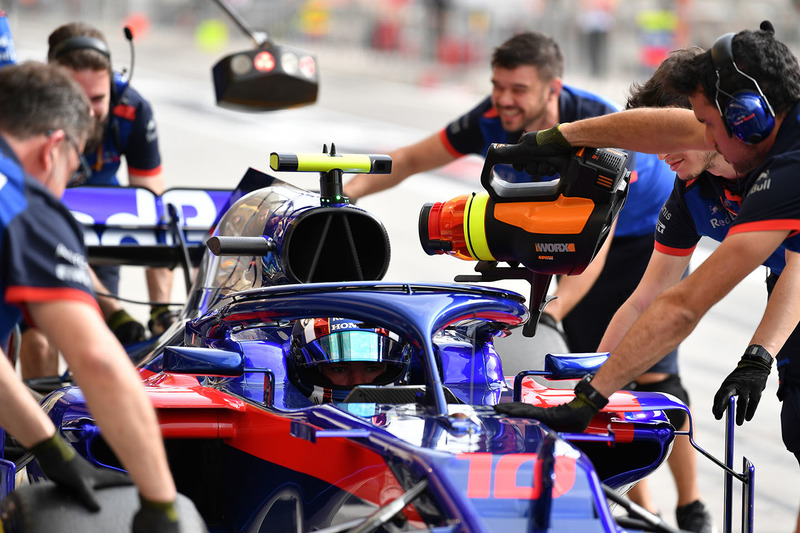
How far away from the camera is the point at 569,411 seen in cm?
335

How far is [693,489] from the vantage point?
5430 millimetres

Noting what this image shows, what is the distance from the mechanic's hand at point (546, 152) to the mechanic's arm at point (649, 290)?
994 mm

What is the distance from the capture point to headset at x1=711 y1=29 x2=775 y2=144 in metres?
3.40

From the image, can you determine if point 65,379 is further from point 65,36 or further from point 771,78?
point 771,78

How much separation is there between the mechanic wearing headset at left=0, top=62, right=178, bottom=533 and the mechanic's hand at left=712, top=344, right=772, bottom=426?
190 centimetres

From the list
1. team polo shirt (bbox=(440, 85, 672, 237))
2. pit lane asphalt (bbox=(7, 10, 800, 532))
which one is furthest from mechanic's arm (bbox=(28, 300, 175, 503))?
team polo shirt (bbox=(440, 85, 672, 237))

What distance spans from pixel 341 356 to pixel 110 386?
4.25 ft

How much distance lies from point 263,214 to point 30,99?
1.74 meters

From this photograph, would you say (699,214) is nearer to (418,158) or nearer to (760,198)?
(760,198)

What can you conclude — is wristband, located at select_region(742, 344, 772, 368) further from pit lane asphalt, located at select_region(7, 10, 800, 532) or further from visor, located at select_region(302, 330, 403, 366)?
pit lane asphalt, located at select_region(7, 10, 800, 532)

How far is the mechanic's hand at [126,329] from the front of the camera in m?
6.06

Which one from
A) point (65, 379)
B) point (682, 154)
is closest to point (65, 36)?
point (65, 379)

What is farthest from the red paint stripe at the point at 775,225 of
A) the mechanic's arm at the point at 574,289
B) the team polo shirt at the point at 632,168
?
the team polo shirt at the point at 632,168

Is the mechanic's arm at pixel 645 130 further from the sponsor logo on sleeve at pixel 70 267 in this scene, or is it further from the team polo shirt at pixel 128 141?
the team polo shirt at pixel 128 141
